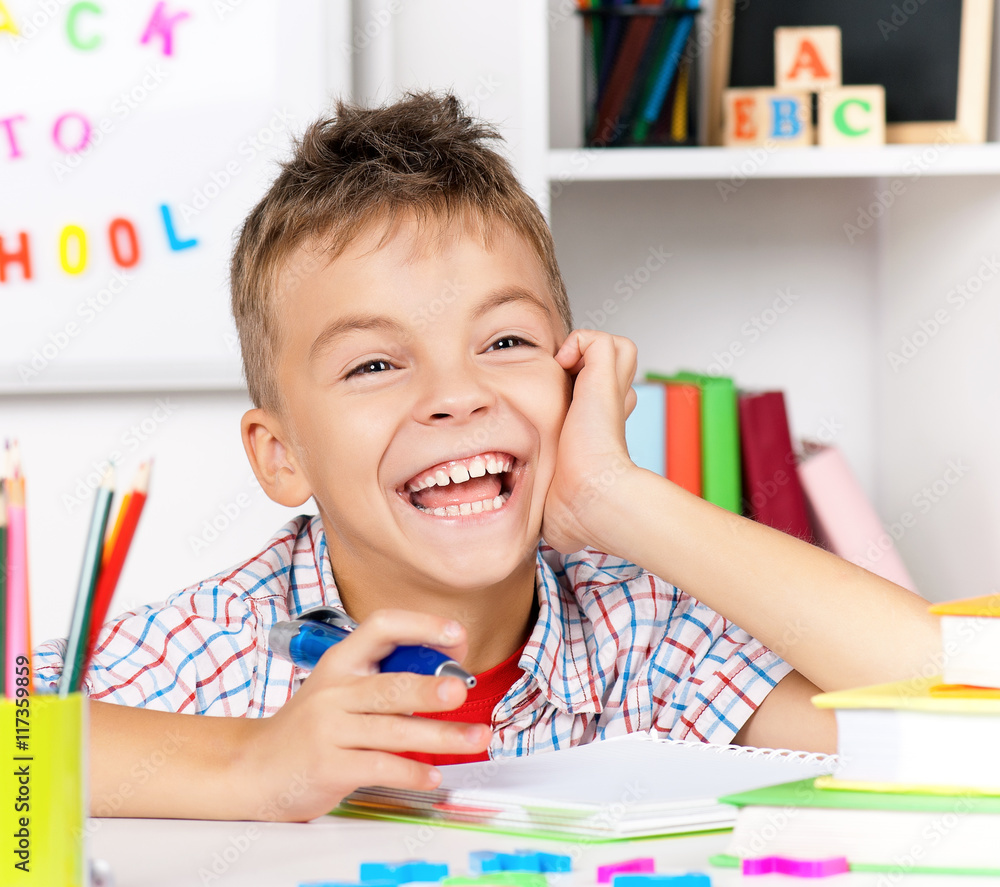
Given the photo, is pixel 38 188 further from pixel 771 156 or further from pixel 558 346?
pixel 771 156

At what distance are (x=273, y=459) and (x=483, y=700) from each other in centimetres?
28

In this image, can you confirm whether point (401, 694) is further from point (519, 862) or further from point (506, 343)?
point (506, 343)

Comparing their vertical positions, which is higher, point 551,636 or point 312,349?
point 312,349

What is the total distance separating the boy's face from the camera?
91 cm

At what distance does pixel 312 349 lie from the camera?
0.96 m

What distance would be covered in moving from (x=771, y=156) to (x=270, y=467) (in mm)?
687

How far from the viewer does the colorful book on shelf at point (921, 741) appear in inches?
19.7

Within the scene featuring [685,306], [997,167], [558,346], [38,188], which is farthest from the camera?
[685,306]

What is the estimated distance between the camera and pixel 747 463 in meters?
1.38

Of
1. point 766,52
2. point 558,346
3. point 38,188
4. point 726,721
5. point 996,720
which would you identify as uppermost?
point 766,52

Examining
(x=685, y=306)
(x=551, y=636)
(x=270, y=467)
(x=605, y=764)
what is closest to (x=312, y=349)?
(x=270, y=467)
